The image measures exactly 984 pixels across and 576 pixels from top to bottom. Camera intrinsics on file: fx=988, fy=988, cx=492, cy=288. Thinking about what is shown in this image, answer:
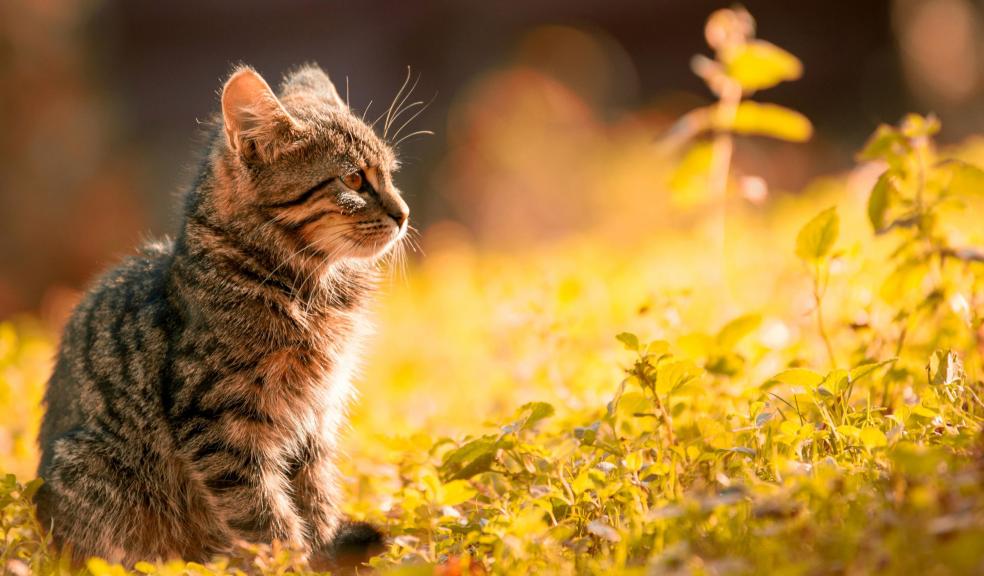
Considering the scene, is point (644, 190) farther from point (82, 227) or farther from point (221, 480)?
point (221, 480)

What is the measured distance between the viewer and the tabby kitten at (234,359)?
126 inches

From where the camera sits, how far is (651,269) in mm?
6574

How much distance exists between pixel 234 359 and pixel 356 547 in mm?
728

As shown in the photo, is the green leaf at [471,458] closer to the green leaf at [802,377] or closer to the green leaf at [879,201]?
the green leaf at [802,377]

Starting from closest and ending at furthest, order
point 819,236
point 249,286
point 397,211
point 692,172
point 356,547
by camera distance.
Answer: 1. point 356,547
2. point 819,236
3. point 249,286
4. point 397,211
5. point 692,172

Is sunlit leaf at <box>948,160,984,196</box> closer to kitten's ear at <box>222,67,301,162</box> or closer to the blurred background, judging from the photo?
kitten's ear at <box>222,67,301,162</box>

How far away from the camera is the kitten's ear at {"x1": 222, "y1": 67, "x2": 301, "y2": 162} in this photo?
10.9ft

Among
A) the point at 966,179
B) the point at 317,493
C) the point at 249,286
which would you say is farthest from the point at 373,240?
the point at 966,179

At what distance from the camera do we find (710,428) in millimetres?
3047

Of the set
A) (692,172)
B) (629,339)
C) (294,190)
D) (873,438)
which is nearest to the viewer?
(873,438)

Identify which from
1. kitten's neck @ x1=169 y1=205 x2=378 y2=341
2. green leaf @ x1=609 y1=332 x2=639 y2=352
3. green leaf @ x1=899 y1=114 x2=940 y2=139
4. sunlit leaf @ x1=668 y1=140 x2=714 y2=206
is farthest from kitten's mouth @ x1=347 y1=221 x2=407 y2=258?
green leaf @ x1=899 y1=114 x2=940 y2=139

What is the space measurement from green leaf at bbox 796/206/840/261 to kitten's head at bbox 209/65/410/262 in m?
1.41

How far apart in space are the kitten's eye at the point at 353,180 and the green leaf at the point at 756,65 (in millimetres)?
1680

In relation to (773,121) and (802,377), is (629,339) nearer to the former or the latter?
(802,377)
